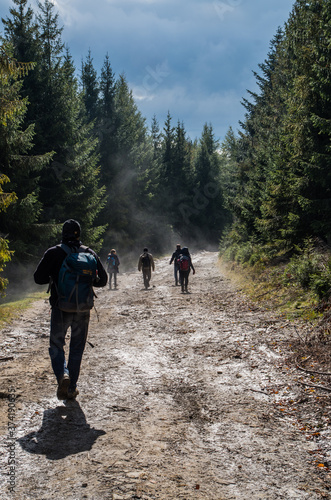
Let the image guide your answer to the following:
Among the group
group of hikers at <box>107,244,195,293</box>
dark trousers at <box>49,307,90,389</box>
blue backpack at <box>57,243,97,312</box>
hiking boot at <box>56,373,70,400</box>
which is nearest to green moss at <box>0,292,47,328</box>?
group of hikers at <box>107,244,195,293</box>

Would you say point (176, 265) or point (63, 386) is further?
point (176, 265)

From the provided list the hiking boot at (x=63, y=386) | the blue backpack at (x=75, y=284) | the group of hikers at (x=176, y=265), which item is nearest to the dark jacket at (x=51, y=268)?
the blue backpack at (x=75, y=284)

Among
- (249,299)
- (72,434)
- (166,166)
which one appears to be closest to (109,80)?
(166,166)

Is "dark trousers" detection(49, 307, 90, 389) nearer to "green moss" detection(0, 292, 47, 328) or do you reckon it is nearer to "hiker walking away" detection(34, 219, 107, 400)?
"hiker walking away" detection(34, 219, 107, 400)

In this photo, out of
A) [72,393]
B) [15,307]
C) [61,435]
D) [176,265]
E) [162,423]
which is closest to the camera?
[61,435]

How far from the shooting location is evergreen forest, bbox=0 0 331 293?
13.1 metres

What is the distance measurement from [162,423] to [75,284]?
6.67 feet

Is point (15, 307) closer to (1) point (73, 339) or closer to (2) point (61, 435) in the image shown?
(1) point (73, 339)

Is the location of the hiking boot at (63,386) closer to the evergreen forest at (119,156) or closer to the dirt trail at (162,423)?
the dirt trail at (162,423)

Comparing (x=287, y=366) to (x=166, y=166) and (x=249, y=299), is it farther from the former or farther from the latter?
(x=166, y=166)

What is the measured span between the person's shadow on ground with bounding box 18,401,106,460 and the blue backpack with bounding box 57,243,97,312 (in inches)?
50.6

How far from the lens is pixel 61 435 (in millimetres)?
4098

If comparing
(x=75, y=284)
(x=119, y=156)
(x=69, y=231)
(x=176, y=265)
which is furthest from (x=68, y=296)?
(x=119, y=156)

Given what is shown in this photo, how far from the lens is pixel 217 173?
217 feet
